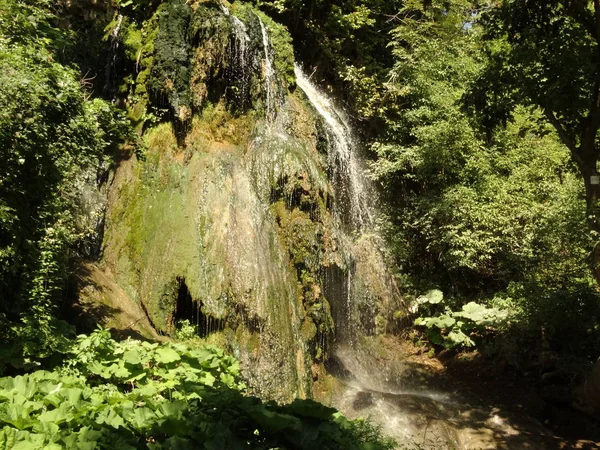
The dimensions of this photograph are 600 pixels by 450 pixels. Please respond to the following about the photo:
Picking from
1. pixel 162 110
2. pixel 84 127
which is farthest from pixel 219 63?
pixel 84 127

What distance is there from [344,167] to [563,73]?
5.75 metres

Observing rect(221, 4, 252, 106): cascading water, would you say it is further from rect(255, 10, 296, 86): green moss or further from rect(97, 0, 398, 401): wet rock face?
rect(255, 10, 296, 86): green moss

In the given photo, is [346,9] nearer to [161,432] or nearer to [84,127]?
[84,127]

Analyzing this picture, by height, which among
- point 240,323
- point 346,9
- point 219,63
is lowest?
point 240,323

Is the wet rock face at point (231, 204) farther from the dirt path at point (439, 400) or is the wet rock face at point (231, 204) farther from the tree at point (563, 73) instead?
the tree at point (563, 73)

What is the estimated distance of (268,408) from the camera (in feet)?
10.9

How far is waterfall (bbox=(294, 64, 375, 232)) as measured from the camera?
1190 cm

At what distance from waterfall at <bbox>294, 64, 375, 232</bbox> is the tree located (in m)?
4.27

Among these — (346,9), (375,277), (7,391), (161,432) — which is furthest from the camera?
(346,9)

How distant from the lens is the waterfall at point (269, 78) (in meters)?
10.2

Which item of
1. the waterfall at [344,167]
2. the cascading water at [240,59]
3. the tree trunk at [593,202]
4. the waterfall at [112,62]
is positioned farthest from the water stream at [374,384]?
the waterfall at [112,62]

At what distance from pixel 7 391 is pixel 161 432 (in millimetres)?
1320

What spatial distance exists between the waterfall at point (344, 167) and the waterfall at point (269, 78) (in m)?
1.76

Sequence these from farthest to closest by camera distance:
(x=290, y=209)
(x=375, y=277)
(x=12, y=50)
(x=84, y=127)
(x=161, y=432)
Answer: (x=375, y=277) → (x=290, y=209) → (x=84, y=127) → (x=12, y=50) → (x=161, y=432)
